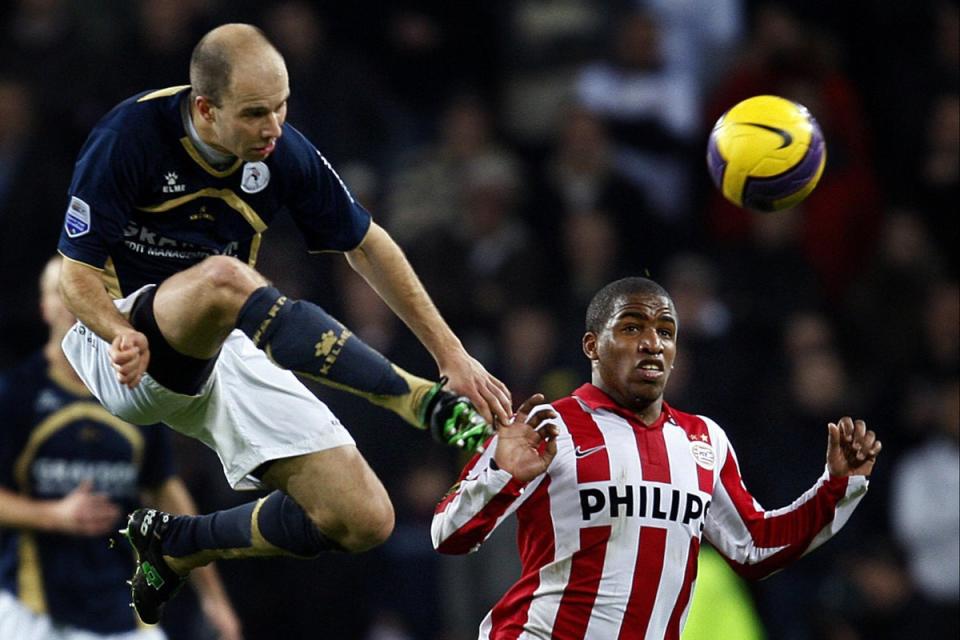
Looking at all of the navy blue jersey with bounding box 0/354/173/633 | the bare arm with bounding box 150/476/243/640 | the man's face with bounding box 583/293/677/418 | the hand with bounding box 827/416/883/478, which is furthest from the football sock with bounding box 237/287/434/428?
the navy blue jersey with bounding box 0/354/173/633

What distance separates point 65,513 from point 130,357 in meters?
2.38

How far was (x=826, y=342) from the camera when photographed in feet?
32.8

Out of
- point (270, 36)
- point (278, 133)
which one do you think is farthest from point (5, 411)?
point (270, 36)

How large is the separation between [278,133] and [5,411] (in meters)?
2.73

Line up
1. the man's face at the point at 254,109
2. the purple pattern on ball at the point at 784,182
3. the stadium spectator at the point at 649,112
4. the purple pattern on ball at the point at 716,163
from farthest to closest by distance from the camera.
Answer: the stadium spectator at the point at 649,112 → the purple pattern on ball at the point at 716,163 → the purple pattern on ball at the point at 784,182 → the man's face at the point at 254,109

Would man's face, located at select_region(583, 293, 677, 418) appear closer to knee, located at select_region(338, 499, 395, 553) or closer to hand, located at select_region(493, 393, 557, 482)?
hand, located at select_region(493, 393, 557, 482)

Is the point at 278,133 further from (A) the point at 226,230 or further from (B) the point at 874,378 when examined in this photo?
(B) the point at 874,378

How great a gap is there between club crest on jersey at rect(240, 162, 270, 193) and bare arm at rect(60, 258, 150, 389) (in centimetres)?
57

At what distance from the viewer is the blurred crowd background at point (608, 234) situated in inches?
372

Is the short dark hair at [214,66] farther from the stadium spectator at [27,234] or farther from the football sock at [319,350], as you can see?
the stadium spectator at [27,234]

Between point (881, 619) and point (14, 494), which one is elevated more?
point (14, 494)

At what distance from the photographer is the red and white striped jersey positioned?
5645mm

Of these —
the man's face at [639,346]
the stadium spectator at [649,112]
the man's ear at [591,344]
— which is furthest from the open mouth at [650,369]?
the stadium spectator at [649,112]

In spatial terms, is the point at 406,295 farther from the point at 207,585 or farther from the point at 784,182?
the point at 207,585
